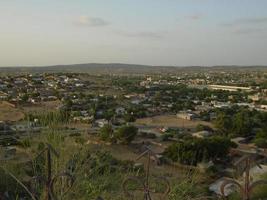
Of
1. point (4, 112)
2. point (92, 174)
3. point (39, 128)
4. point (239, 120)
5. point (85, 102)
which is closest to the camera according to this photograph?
point (92, 174)

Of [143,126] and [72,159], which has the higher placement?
[72,159]

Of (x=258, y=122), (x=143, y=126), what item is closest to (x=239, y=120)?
(x=258, y=122)

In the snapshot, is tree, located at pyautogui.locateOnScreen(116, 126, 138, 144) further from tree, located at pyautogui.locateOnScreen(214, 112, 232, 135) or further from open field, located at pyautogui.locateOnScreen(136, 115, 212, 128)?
open field, located at pyautogui.locateOnScreen(136, 115, 212, 128)

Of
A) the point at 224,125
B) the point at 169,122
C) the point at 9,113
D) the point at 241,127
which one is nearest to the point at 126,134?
the point at 224,125

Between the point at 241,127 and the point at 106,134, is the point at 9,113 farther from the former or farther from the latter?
the point at 241,127

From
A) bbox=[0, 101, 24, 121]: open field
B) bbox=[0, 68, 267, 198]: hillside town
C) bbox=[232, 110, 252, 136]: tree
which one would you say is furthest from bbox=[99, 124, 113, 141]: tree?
bbox=[0, 101, 24, 121]: open field

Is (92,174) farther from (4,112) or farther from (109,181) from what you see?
(4,112)

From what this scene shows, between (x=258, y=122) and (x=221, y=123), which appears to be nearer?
(x=221, y=123)
